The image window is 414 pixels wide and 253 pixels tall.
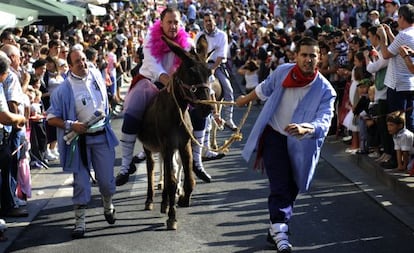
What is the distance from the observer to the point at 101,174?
8.66m

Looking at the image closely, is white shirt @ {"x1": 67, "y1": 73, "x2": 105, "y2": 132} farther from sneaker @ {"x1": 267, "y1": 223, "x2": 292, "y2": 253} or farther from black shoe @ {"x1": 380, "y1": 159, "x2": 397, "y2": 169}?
black shoe @ {"x1": 380, "y1": 159, "x2": 397, "y2": 169}

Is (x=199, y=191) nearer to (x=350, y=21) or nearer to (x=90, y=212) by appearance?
(x=90, y=212)

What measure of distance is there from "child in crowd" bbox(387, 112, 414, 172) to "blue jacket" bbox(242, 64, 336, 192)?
3533 millimetres

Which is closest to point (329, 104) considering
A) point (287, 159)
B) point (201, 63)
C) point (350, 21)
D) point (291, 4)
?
point (287, 159)

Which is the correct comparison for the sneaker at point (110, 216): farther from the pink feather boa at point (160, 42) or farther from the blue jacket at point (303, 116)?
the blue jacket at point (303, 116)

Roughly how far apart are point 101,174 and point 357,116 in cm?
517

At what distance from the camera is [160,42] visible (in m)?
9.74

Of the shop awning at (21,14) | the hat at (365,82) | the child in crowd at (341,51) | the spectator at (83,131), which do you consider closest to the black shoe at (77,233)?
the spectator at (83,131)

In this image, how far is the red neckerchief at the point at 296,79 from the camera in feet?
23.7

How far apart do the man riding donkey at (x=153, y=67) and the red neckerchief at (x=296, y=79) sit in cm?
251

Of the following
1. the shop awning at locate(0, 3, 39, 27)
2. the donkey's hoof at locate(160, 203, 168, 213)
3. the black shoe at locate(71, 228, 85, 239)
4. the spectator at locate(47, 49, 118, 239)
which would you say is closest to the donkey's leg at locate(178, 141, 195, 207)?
the donkey's hoof at locate(160, 203, 168, 213)

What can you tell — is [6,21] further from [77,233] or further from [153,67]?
[77,233]

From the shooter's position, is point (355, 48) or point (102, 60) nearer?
point (355, 48)

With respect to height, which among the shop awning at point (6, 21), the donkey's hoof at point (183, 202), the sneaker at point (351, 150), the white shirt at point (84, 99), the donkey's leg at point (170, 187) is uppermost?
the shop awning at point (6, 21)
